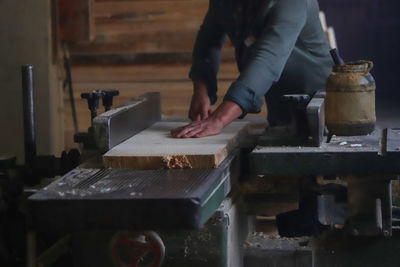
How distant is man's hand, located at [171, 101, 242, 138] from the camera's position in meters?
2.63

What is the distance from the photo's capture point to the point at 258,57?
2.76 meters

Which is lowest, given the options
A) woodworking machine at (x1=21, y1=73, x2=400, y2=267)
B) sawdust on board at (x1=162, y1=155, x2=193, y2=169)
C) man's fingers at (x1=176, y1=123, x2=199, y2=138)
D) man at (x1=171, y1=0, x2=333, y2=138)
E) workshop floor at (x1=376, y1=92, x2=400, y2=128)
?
workshop floor at (x1=376, y1=92, x2=400, y2=128)

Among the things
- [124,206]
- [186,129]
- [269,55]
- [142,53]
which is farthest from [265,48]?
[142,53]

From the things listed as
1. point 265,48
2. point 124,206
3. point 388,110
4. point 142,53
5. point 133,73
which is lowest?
point 388,110

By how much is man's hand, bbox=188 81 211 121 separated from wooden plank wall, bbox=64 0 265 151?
6.62ft

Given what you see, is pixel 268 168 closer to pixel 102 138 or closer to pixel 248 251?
pixel 248 251

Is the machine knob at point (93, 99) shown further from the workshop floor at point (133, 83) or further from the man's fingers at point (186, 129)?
the workshop floor at point (133, 83)

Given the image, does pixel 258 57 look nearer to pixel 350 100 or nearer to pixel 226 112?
pixel 226 112

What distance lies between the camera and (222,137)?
2613mm

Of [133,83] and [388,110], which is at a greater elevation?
[133,83]

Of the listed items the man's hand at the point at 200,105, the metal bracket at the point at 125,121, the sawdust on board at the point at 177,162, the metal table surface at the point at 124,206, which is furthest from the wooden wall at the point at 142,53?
the metal table surface at the point at 124,206

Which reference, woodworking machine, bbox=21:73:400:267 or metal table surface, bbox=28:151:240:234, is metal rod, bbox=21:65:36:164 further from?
metal table surface, bbox=28:151:240:234

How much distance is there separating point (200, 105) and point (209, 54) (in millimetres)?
315

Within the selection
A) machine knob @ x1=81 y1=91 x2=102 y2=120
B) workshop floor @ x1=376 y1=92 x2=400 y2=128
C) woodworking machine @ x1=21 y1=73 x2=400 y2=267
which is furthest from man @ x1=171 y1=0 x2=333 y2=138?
workshop floor @ x1=376 y1=92 x2=400 y2=128
